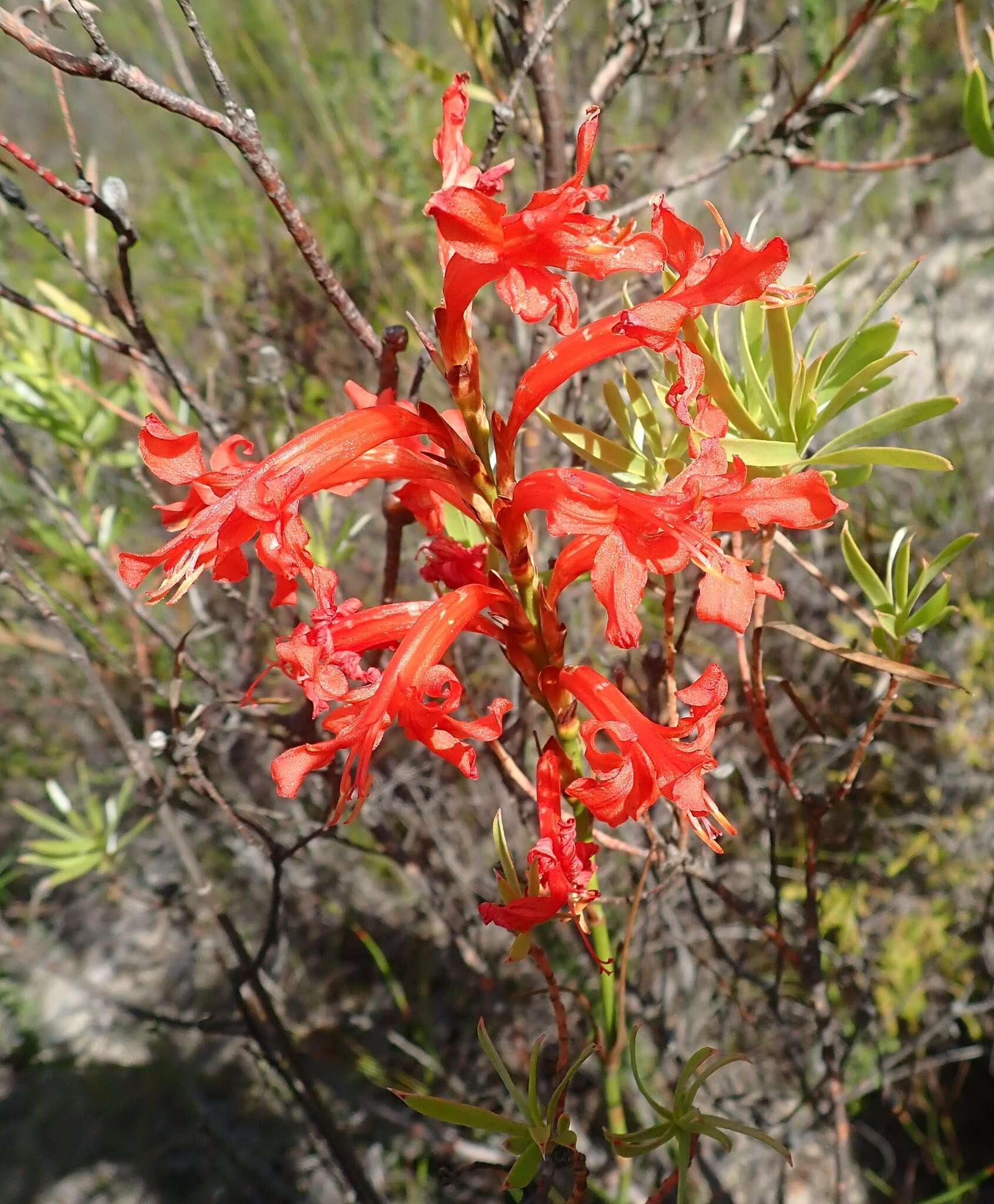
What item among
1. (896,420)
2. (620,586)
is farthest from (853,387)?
(620,586)

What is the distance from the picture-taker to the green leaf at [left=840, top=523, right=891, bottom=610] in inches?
38.9

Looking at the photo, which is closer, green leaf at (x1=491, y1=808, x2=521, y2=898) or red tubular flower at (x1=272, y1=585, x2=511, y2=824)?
red tubular flower at (x1=272, y1=585, x2=511, y2=824)

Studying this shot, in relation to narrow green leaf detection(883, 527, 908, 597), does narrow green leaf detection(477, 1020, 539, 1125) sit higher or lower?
lower

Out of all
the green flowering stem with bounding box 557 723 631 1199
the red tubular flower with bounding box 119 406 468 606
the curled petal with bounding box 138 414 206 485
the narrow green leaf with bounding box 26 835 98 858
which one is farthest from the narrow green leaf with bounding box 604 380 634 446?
the narrow green leaf with bounding box 26 835 98 858

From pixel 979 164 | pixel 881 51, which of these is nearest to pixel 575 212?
pixel 881 51

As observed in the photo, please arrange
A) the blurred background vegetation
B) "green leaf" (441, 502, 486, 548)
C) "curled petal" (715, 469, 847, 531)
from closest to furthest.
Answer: "curled petal" (715, 469, 847, 531) < "green leaf" (441, 502, 486, 548) < the blurred background vegetation

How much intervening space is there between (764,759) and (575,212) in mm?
1557

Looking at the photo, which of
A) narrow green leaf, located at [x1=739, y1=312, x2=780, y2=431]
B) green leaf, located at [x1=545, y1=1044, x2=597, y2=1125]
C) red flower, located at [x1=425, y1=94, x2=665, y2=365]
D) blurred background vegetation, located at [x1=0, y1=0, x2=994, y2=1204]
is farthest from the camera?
blurred background vegetation, located at [x1=0, y1=0, x2=994, y2=1204]

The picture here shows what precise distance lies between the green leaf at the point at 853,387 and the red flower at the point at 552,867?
1.54ft

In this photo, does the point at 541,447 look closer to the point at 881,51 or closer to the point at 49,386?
the point at 49,386

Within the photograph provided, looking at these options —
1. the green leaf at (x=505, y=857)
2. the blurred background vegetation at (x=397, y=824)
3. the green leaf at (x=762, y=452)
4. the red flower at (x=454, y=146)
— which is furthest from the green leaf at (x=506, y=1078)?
the red flower at (x=454, y=146)

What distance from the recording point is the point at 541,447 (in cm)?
184

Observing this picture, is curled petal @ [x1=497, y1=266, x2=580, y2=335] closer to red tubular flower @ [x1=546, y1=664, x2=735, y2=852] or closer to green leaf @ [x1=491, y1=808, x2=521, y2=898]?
red tubular flower @ [x1=546, y1=664, x2=735, y2=852]

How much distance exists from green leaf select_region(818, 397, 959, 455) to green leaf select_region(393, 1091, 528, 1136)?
31.8 inches
